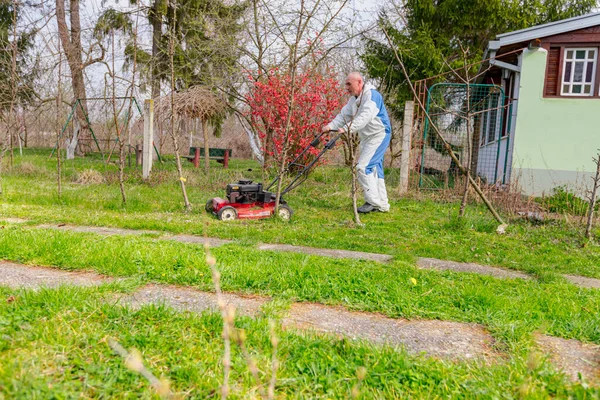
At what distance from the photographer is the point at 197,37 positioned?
1490 cm

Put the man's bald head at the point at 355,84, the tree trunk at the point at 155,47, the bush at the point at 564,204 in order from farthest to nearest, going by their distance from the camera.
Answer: the tree trunk at the point at 155,47 < the bush at the point at 564,204 < the man's bald head at the point at 355,84

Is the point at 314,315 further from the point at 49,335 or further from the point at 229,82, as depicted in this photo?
the point at 229,82

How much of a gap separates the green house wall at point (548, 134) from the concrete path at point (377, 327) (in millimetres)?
9001

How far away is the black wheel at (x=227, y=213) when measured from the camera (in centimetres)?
690

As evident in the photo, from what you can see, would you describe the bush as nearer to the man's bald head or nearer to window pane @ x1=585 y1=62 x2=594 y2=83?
window pane @ x1=585 y1=62 x2=594 y2=83

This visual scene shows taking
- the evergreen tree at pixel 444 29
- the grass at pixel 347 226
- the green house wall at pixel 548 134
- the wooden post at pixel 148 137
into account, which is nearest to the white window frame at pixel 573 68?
the green house wall at pixel 548 134

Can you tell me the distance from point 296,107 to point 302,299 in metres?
9.23

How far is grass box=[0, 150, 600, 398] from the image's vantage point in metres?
2.21

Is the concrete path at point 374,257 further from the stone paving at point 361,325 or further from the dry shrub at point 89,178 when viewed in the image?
the dry shrub at point 89,178

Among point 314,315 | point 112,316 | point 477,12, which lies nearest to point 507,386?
point 314,315

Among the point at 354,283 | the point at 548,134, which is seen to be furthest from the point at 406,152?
the point at 354,283

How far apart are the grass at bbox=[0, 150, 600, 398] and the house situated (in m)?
4.66

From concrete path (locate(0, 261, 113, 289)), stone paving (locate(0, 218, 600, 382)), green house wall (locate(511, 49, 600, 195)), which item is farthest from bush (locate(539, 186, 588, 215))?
concrete path (locate(0, 261, 113, 289))

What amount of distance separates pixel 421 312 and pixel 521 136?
9493mm
